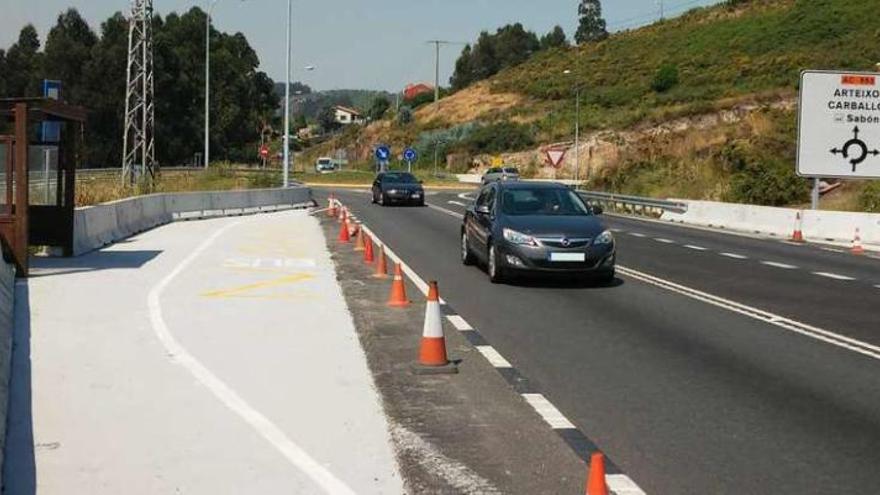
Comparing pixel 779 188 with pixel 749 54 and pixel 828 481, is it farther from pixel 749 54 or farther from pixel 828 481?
pixel 749 54

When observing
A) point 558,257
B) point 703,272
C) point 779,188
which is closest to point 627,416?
point 558,257

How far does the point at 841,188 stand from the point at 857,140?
13799 mm

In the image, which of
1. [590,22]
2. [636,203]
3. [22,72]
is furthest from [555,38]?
[636,203]

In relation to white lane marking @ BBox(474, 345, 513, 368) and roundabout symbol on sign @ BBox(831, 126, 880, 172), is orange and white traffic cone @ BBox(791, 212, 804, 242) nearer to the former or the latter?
roundabout symbol on sign @ BBox(831, 126, 880, 172)

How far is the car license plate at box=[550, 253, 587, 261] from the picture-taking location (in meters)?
14.8

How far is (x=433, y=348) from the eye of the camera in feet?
29.3

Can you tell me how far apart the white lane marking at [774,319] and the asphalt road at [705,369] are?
0.45ft

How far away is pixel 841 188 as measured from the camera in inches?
1735

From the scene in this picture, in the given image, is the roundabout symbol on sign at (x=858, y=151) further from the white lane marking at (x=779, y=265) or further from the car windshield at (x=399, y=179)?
the car windshield at (x=399, y=179)

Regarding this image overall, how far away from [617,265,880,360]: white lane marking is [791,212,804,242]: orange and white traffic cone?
11.9 metres

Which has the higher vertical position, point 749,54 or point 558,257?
point 749,54

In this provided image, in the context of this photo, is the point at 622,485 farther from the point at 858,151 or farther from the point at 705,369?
the point at 858,151

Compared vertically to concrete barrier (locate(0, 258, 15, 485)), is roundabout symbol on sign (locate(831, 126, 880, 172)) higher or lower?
higher

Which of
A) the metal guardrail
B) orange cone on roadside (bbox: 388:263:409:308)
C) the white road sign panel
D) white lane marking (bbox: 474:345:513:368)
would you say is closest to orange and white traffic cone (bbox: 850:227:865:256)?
the white road sign panel
